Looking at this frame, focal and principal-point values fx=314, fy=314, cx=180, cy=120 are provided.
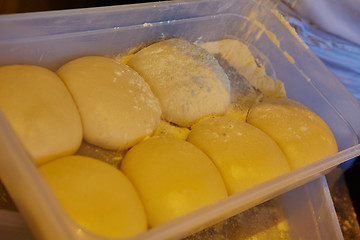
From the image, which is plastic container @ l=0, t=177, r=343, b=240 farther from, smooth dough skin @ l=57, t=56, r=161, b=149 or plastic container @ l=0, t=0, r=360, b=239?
smooth dough skin @ l=57, t=56, r=161, b=149

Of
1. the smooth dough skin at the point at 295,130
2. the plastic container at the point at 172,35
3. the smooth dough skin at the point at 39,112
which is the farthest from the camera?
the smooth dough skin at the point at 295,130

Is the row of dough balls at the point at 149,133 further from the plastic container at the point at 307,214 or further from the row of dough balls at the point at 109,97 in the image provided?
the plastic container at the point at 307,214

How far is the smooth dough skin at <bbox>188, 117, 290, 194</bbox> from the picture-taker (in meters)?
0.82

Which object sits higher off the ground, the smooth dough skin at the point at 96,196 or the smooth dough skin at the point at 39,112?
the smooth dough skin at the point at 39,112

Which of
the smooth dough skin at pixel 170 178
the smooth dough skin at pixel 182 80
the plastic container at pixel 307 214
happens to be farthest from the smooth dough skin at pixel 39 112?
the plastic container at pixel 307 214

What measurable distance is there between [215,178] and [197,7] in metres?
0.65

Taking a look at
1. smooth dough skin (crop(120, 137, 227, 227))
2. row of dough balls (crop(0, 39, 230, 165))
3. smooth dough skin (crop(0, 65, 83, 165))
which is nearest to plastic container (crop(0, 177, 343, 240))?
smooth dough skin (crop(120, 137, 227, 227))

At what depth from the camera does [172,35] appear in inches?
44.8

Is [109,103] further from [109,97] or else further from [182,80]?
[182,80]

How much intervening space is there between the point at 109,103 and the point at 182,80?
27 cm

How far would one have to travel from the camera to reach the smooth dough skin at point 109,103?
0.79m

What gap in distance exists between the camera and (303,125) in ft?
3.26

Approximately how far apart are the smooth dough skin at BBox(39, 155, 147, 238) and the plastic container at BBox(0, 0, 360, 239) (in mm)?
60

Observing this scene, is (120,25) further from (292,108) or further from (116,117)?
(292,108)
